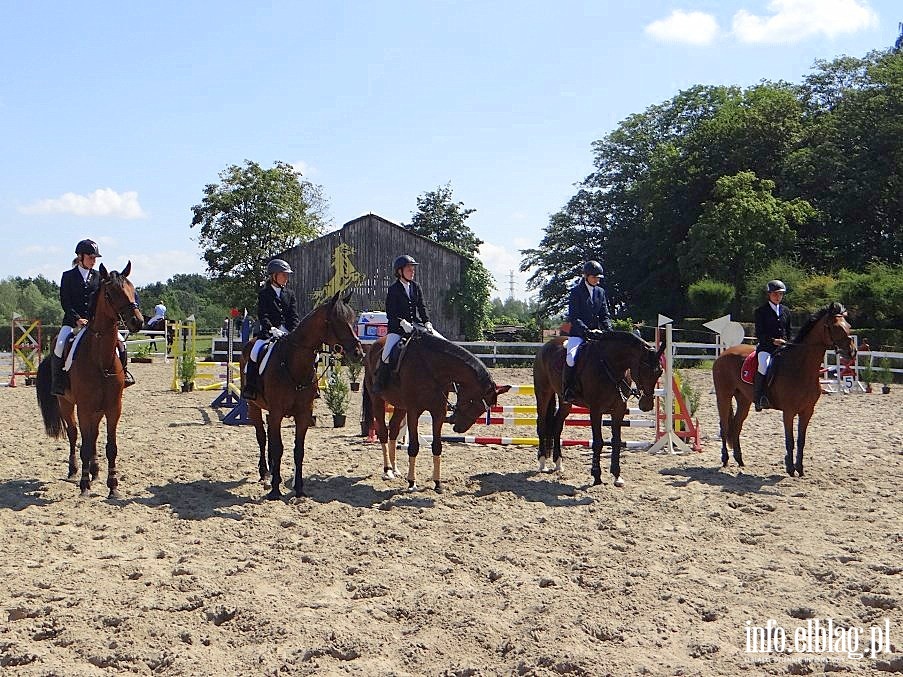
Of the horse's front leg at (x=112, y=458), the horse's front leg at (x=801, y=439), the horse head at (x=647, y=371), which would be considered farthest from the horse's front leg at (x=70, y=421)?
the horse's front leg at (x=801, y=439)

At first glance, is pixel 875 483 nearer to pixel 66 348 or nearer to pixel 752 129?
pixel 66 348

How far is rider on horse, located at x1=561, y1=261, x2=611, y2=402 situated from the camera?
9.21 meters

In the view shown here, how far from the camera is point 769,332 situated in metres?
9.92

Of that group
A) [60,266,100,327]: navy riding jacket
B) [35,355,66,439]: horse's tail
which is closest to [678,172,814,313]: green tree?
[35,355,66,439]: horse's tail

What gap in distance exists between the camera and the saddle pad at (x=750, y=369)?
10.0 metres

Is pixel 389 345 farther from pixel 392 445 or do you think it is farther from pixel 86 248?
pixel 86 248

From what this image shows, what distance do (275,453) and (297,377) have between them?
809mm

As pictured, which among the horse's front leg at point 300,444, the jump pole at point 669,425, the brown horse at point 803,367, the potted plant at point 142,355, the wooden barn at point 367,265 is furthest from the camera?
the wooden barn at point 367,265

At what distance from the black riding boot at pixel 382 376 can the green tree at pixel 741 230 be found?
30.6 meters

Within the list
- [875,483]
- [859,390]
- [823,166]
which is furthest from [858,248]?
[875,483]

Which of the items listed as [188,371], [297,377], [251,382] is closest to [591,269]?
[297,377]

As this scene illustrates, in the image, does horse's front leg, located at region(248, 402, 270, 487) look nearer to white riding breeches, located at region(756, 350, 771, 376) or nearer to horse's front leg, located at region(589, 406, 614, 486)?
horse's front leg, located at region(589, 406, 614, 486)

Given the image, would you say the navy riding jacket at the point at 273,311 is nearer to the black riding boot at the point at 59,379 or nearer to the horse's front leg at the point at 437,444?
the horse's front leg at the point at 437,444

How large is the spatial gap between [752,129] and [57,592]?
43531 millimetres
